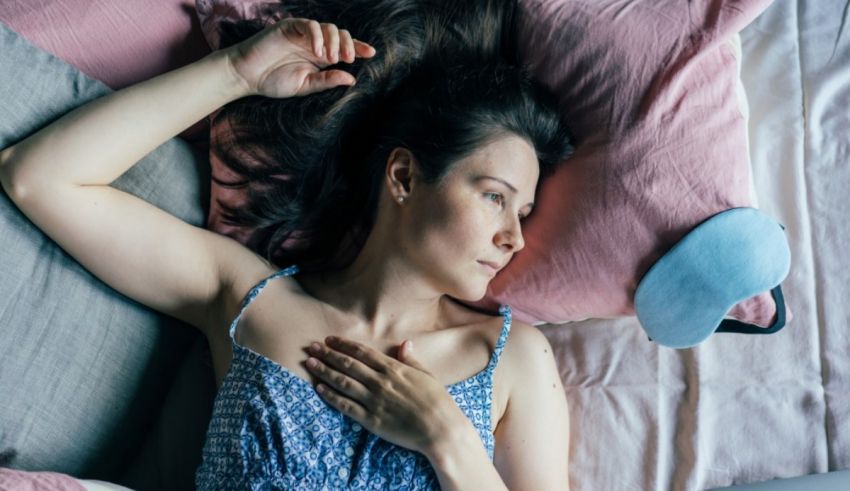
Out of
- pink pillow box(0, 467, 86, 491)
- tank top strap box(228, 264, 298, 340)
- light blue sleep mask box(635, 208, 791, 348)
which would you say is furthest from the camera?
tank top strap box(228, 264, 298, 340)

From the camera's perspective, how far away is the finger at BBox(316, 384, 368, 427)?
1257 mm

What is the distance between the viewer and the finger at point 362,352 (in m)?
1.30

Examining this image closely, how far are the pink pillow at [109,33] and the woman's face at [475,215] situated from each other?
1.78 ft

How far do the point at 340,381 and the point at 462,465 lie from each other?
22 cm

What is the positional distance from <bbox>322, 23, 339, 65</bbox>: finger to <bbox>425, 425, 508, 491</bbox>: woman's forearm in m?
0.61

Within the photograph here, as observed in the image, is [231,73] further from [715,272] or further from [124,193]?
[715,272]

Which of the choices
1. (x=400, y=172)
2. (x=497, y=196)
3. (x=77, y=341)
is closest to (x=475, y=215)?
(x=497, y=196)

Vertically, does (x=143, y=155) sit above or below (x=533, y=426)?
above

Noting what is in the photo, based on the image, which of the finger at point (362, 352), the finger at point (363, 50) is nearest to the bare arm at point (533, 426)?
the finger at point (362, 352)

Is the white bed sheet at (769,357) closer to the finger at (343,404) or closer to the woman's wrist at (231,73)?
the finger at (343,404)

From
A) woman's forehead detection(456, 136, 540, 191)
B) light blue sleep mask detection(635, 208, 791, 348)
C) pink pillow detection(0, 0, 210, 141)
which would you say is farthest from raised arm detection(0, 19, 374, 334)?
light blue sleep mask detection(635, 208, 791, 348)

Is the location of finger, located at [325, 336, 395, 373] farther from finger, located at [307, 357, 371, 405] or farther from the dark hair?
the dark hair

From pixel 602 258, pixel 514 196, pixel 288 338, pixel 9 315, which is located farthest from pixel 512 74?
pixel 9 315

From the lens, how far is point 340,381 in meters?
1.28
